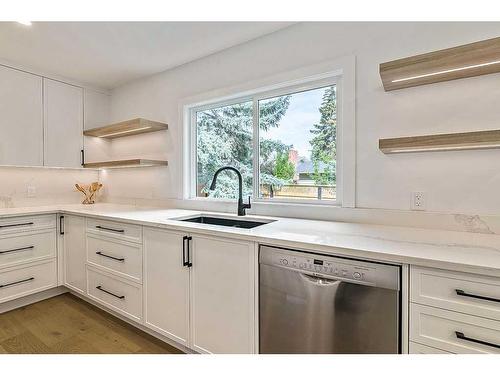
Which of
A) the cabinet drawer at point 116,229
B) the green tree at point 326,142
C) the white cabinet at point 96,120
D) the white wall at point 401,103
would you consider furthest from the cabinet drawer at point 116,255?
the white wall at point 401,103

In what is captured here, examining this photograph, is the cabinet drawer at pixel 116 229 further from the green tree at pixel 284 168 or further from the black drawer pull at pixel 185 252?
the green tree at pixel 284 168

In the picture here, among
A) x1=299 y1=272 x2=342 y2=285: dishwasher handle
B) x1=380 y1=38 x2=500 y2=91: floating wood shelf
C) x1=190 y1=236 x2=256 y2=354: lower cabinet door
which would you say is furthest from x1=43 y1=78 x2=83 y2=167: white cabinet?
x1=380 y1=38 x2=500 y2=91: floating wood shelf

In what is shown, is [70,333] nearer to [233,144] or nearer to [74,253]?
[74,253]

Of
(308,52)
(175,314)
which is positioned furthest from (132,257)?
(308,52)

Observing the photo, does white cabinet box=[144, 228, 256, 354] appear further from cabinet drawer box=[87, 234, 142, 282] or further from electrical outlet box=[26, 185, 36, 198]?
electrical outlet box=[26, 185, 36, 198]

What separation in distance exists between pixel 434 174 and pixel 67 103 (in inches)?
139

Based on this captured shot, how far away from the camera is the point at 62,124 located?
9.84 feet

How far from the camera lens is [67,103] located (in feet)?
9.98

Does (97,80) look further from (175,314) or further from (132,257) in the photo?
(175,314)

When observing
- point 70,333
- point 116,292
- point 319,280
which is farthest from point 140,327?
point 319,280

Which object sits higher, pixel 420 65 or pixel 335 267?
pixel 420 65

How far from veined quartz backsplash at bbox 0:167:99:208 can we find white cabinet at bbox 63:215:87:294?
2.37ft

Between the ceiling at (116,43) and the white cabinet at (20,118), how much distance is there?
165 millimetres

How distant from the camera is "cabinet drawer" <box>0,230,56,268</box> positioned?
7.66ft
